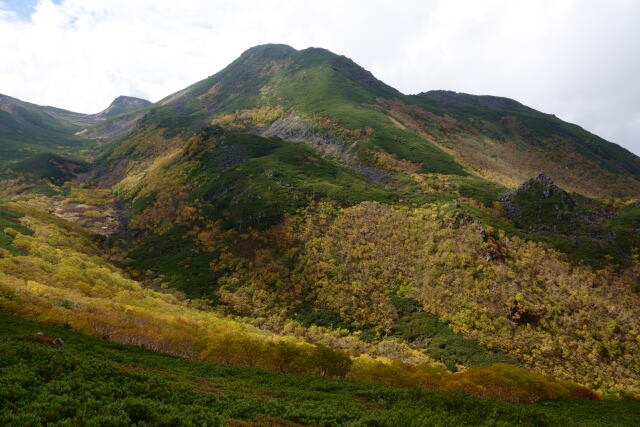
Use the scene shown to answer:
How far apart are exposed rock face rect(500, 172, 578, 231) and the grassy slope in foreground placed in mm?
56300

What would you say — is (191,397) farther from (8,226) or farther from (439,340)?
(8,226)

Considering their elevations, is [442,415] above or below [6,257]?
above

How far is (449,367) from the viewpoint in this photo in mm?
56531

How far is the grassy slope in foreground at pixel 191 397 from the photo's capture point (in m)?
19.3

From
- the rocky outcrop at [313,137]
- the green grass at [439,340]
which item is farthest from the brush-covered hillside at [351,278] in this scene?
the rocky outcrop at [313,137]

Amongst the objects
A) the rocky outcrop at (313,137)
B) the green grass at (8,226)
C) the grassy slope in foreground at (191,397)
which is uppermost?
the rocky outcrop at (313,137)

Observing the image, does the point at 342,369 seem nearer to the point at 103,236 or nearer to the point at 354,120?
the point at 103,236

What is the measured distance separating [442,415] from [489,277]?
52021 mm

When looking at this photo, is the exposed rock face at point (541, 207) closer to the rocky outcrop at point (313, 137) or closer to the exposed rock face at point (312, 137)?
the rocky outcrop at point (313, 137)

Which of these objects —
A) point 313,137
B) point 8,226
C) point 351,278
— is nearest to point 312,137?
point 313,137

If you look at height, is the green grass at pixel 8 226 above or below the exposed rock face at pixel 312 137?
below


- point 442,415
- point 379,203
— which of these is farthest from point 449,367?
point 379,203

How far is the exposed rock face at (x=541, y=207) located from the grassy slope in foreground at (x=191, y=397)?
185 feet

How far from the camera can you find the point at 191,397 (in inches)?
1025
